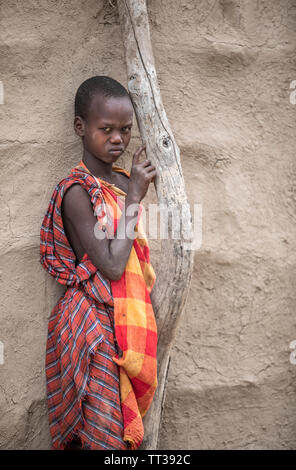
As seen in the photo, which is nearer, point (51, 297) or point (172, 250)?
point (172, 250)

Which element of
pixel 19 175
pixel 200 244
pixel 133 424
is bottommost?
pixel 133 424

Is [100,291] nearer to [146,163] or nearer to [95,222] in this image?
[95,222]

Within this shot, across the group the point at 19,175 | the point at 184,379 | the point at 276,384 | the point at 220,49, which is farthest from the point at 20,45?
the point at 276,384

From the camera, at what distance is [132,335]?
2.17m

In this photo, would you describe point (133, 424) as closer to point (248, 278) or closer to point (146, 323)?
point (146, 323)

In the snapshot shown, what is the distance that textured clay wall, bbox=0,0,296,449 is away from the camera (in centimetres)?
251

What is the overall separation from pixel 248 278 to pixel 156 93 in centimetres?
111

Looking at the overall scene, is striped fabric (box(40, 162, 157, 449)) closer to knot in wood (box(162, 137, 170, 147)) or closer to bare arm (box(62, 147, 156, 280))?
bare arm (box(62, 147, 156, 280))

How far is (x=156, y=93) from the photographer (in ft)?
7.68

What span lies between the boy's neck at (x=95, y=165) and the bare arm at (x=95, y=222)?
16 cm

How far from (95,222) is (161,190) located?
32 cm

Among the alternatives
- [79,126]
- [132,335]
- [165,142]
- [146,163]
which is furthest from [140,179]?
[132,335]

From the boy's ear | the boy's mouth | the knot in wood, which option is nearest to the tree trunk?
the knot in wood

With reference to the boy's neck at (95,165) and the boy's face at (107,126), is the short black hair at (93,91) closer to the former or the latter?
the boy's face at (107,126)
